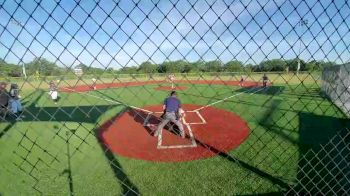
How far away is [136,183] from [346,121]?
9.92m

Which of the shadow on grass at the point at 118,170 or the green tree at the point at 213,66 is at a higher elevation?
the green tree at the point at 213,66

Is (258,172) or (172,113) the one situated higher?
(172,113)

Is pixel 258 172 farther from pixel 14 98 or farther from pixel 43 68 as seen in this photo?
pixel 14 98

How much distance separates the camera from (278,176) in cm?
737

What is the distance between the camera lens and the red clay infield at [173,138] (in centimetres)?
959

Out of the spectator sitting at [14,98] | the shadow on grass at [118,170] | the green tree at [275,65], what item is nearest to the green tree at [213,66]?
the green tree at [275,65]

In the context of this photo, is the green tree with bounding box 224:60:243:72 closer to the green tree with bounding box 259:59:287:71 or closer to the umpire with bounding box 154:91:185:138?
the green tree with bounding box 259:59:287:71

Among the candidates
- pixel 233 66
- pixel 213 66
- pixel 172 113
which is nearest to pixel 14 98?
pixel 172 113

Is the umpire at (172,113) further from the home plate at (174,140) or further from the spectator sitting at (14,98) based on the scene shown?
the spectator sitting at (14,98)

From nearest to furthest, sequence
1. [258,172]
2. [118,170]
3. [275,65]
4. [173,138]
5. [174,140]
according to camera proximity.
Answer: [275,65]
[258,172]
[118,170]
[174,140]
[173,138]

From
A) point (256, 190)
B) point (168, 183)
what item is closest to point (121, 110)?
point (168, 183)

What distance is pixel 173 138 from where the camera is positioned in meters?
11.3

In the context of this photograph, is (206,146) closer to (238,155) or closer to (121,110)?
(238,155)

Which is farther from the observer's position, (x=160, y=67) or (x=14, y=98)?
(x=14, y=98)
